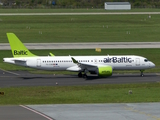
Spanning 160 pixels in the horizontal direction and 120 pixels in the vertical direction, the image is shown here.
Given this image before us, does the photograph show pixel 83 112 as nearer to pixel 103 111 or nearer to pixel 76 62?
pixel 103 111

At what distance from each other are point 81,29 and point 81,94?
75216 millimetres

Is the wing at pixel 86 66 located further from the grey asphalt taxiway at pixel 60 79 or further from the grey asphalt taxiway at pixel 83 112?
the grey asphalt taxiway at pixel 83 112

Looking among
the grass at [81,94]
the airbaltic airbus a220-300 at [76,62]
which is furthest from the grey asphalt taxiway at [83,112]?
the airbaltic airbus a220-300 at [76,62]

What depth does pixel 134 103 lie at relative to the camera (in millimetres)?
35344

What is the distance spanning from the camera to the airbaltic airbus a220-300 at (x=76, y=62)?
53.5 meters

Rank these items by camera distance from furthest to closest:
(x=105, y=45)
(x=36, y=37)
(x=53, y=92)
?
(x=36, y=37) < (x=105, y=45) < (x=53, y=92)

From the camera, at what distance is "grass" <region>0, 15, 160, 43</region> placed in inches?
3809

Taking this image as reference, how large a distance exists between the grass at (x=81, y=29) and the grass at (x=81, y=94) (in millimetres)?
47942

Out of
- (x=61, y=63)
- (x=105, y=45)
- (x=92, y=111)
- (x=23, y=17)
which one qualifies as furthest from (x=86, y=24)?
(x=92, y=111)

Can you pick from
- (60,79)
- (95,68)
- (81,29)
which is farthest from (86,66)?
(81,29)

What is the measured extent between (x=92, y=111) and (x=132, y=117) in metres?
3.54

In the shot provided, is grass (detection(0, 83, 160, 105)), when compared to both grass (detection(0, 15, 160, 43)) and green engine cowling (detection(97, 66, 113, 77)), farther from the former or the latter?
grass (detection(0, 15, 160, 43))

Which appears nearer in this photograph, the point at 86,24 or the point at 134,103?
the point at 134,103

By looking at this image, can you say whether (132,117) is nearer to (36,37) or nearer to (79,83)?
(79,83)
